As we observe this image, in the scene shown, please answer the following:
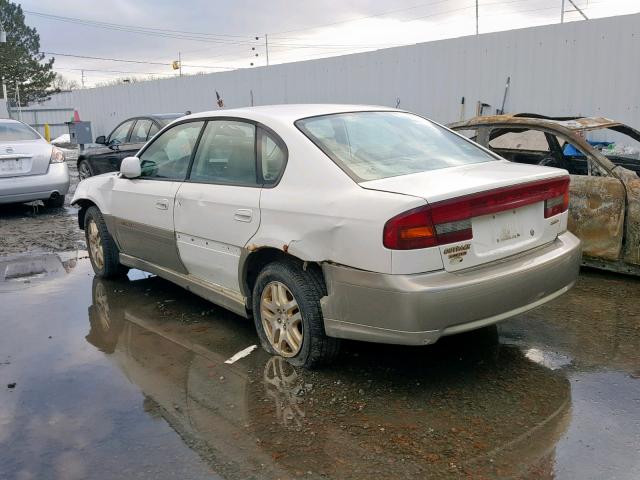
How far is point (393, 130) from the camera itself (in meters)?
4.12

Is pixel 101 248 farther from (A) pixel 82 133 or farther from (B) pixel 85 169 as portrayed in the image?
(A) pixel 82 133

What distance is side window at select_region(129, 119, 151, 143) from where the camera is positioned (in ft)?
35.5

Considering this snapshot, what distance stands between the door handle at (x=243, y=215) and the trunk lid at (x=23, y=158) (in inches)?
267

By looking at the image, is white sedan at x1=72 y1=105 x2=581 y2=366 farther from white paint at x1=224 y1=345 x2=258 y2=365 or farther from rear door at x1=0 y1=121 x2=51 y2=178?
rear door at x1=0 y1=121 x2=51 y2=178

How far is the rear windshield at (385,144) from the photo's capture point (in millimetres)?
3590

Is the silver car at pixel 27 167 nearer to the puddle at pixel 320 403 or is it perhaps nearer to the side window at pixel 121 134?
the side window at pixel 121 134

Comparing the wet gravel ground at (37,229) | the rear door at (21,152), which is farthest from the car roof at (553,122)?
the rear door at (21,152)

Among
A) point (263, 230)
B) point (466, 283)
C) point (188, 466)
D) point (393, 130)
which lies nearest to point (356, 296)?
point (466, 283)

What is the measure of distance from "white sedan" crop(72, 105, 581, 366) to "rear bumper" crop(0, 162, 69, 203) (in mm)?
5463

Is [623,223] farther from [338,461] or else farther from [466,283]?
[338,461]

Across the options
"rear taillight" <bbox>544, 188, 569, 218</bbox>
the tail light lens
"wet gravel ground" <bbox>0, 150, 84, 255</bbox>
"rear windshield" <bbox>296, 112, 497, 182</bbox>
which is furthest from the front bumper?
the tail light lens

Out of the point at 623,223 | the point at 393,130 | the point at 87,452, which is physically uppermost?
the point at 393,130

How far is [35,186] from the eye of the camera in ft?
30.9

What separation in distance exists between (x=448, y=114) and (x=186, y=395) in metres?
10.5
